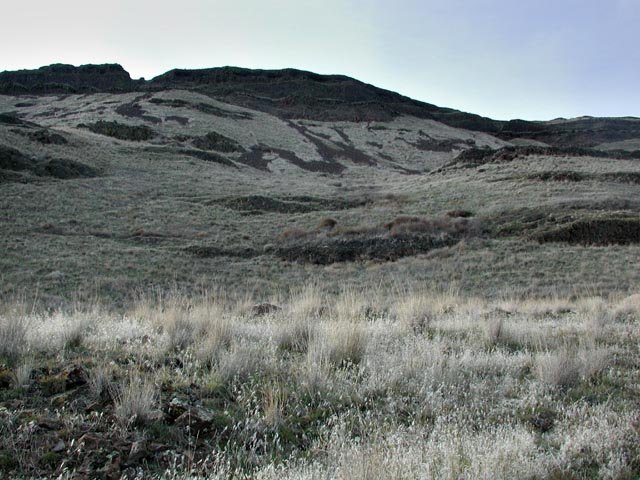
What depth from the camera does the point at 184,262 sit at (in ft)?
71.4

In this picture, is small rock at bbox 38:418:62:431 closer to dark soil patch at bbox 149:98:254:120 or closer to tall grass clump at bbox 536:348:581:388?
tall grass clump at bbox 536:348:581:388

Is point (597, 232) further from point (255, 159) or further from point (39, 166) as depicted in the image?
point (255, 159)

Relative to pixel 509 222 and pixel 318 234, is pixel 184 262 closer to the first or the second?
pixel 318 234

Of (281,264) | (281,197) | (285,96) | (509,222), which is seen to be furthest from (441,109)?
(281,264)

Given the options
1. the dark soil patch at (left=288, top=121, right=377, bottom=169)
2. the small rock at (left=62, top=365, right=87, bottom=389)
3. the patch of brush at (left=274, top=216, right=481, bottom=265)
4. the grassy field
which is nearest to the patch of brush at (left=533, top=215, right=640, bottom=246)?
the grassy field

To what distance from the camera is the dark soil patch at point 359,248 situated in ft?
78.2

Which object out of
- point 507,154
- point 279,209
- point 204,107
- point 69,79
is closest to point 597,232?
point 279,209

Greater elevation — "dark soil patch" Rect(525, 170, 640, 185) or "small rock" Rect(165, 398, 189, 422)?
"dark soil patch" Rect(525, 170, 640, 185)

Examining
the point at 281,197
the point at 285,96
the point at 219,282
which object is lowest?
the point at 219,282

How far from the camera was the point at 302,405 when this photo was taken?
407 cm

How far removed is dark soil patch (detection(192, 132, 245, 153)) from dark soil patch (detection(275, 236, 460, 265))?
124 ft

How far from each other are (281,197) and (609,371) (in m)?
33.2

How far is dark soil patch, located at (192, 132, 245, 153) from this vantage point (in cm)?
5988

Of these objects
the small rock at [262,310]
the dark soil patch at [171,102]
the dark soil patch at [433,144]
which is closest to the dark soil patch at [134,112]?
the dark soil patch at [171,102]
